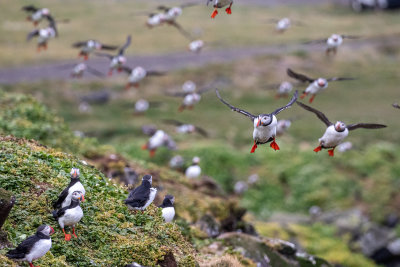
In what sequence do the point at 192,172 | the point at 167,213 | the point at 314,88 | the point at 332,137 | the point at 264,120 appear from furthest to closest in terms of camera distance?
the point at 192,172
the point at 314,88
the point at 332,137
the point at 167,213
the point at 264,120

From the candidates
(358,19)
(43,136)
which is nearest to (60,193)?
(43,136)

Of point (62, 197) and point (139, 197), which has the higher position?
point (62, 197)

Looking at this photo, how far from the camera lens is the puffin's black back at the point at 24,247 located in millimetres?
9164

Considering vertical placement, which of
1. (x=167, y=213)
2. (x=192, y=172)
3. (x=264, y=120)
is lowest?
(x=192, y=172)

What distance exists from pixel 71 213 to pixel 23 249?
4.21ft

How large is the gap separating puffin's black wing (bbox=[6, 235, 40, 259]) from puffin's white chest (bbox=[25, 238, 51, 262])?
5 centimetres

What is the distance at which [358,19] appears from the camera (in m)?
66.0

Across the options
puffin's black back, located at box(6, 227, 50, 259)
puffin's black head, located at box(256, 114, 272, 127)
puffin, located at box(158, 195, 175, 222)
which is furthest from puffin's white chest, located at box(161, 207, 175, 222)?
puffin's black back, located at box(6, 227, 50, 259)

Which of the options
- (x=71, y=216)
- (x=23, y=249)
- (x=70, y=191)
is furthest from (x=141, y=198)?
(x=23, y=249)

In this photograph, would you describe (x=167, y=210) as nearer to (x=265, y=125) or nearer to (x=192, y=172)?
(x=265, y=125)

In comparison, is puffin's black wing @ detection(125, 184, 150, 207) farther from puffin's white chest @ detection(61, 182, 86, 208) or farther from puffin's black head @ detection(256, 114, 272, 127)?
puffin's black head @ detection(256, 114, 272, 127)

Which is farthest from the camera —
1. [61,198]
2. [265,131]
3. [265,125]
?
[265,131]

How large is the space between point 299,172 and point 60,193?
2135 centimetres

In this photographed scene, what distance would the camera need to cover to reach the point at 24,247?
361 inches
